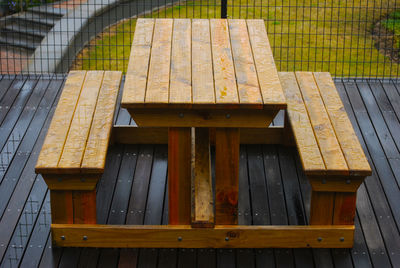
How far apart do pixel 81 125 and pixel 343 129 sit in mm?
1732

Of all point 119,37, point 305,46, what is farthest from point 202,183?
point 119,37

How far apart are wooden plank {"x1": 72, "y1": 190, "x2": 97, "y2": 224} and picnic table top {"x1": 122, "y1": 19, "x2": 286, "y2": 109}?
701 mm

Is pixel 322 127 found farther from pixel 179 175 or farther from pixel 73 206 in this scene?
pixel 73 206

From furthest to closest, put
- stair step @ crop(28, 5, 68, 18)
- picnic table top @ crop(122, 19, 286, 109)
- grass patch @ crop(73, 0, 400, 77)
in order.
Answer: stair step @ crop(28, 5, 68, 18) → grass patch @ crop(73, 0, 400, 77) → picnic table top @ crop(122, 19, 286, 109)

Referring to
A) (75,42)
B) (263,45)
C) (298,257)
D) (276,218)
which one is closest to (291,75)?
(263,45)

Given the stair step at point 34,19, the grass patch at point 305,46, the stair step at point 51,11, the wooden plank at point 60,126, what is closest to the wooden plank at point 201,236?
the wooden plank at point 60,126

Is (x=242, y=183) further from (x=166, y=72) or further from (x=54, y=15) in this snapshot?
(x=54, y=15)

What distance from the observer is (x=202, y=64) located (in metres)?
4.86

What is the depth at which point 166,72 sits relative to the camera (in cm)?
474

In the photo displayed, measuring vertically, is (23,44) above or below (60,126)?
below

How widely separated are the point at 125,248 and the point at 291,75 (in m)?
2.04

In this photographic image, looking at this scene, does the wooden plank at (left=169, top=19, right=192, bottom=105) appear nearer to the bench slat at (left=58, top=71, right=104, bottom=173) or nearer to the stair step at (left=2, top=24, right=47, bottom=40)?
the bench slat at (left=58, top=71, right=104, bottom=173)

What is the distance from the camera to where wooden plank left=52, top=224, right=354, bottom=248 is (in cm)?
→ 475

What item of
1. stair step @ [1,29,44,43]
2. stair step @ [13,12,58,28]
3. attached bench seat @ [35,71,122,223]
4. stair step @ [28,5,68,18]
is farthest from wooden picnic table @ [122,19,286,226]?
stair step @ [28,5,68,18]
